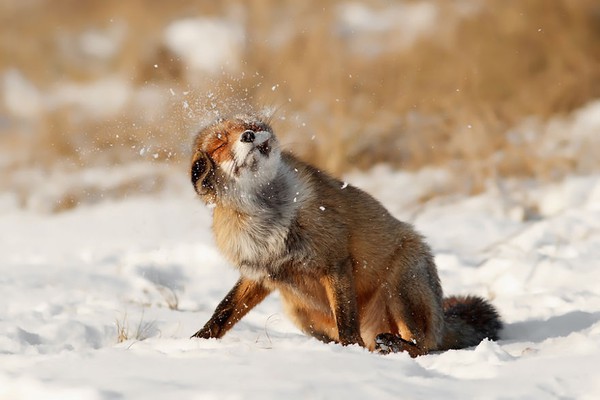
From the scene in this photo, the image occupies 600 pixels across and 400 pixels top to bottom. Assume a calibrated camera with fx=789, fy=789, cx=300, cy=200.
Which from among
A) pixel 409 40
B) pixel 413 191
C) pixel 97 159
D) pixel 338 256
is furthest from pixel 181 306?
pixel 409 40

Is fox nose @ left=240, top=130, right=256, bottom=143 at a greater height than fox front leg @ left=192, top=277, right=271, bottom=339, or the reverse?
fox nose @ left=240, top=130, right=256, bottom=143

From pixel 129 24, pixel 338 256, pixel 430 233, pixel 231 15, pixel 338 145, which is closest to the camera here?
pixel 338 256

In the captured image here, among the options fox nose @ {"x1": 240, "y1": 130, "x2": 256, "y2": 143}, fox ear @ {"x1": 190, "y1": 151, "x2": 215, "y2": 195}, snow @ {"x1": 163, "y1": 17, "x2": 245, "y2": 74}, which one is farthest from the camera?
snow @ {"x1": 163, "y1": 17, "x2": 245, "y2": 74}

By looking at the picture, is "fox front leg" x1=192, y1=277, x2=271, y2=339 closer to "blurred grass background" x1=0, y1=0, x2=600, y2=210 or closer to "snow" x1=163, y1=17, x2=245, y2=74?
"blurred grass background" x1=0, y1=0, x2=600, y2=210

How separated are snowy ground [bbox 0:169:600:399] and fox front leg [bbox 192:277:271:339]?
0.12 meters

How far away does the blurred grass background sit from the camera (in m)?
10.9

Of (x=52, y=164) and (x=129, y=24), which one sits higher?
(x=129, y=24)

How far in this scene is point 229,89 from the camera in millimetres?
9953

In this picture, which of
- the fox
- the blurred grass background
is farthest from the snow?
the fox

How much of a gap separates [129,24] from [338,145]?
Answer: 21.9 ft

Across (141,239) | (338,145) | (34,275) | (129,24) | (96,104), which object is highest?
(129,24)

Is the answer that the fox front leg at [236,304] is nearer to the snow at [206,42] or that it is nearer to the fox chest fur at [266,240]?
the fox chest fur at [266,240]

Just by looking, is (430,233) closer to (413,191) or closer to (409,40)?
(413,191)

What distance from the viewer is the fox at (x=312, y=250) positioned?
15.4ft
